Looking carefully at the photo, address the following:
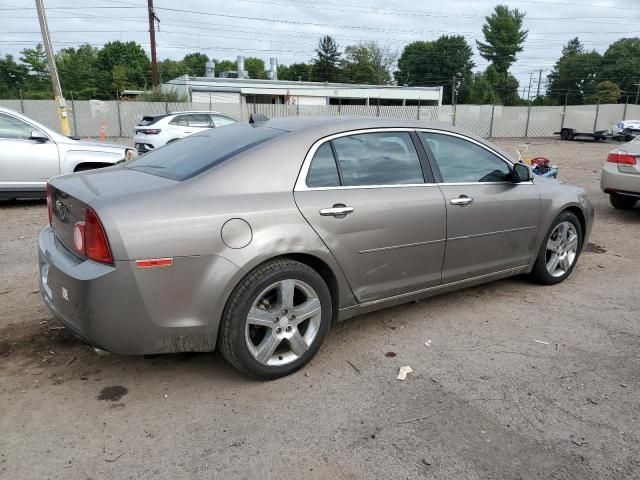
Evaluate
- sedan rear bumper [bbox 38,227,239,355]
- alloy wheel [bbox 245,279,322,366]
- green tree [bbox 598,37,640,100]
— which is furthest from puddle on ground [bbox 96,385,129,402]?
green tree [bbox 598,37,640,100]

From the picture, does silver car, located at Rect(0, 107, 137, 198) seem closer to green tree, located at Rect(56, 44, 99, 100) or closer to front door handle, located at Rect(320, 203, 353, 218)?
front door handle, located at Rect(320, 203, 353, 218)

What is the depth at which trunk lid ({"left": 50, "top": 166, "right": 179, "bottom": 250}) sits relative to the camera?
2.95m

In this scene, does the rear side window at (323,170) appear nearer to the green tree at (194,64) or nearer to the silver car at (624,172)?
the silver car at (624,172)

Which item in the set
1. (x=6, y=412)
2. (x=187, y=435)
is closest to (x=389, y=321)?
(x=187, y=435)

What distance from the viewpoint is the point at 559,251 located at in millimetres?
5023

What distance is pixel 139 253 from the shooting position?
2.73 metres

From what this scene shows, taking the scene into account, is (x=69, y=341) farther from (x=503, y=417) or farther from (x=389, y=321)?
(x=503, y=417)

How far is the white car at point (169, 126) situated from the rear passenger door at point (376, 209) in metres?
12.2

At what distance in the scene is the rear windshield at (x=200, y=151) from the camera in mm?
3295

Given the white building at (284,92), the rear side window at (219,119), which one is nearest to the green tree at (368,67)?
the white building at (284,92)

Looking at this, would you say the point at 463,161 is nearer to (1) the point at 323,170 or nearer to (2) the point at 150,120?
(1) the point at 323,170

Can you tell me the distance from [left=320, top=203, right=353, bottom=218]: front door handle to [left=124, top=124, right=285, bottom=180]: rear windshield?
23.9 inches

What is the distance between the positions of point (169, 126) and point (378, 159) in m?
13.1

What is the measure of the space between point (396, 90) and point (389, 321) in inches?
1806
